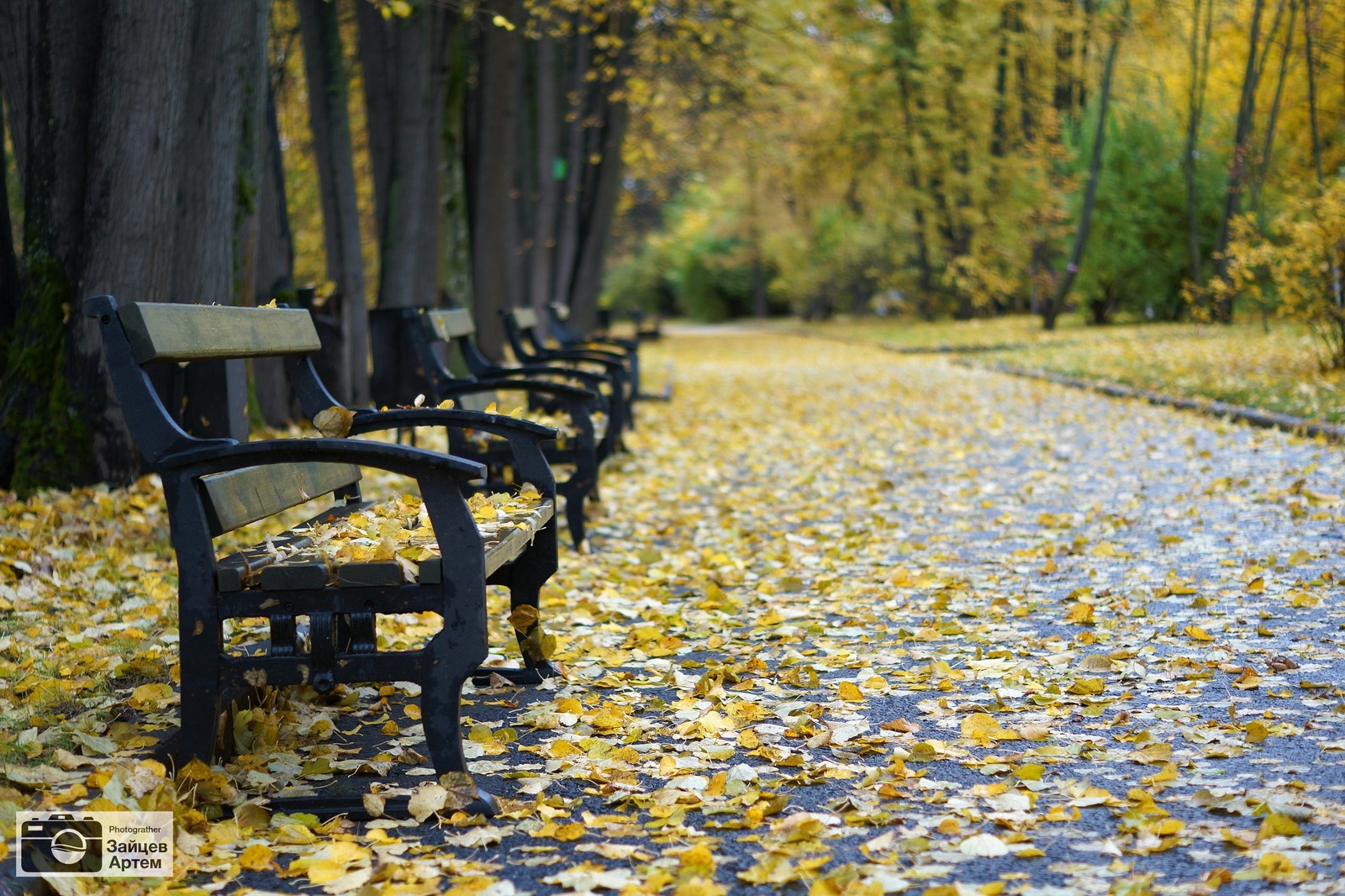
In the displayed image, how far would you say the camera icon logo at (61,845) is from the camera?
278 cm

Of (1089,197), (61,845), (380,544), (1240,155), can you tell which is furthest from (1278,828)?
(1089,197)

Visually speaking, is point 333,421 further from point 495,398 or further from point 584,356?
point 584,356

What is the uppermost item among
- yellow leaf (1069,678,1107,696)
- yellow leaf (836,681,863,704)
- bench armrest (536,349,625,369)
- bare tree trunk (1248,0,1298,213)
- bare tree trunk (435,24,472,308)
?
bare tree trunk (1248,0,1298,213)

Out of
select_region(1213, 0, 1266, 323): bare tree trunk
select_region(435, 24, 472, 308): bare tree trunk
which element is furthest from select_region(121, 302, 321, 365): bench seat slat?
select_region(1213, 0, 1266, 323): bare tree trunk

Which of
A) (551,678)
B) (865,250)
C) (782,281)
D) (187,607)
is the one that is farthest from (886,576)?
(782,281)

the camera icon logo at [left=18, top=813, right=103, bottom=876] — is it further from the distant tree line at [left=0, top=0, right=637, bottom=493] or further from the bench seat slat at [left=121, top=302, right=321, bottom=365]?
Answer: the distant tree line at [left=0, top=0, right=637, bottom=493]

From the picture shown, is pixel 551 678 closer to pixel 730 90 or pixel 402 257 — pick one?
pixel 402 257

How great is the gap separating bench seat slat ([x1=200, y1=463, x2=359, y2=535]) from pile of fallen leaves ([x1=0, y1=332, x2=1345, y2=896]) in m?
0.57

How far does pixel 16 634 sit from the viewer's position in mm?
4543

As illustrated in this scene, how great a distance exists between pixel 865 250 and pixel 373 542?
131 feet

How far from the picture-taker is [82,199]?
6.87 meters

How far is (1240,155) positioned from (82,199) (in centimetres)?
1822

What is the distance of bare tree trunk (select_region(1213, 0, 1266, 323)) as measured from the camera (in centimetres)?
2077

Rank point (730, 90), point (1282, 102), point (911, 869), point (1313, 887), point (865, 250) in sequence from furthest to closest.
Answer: point (865, 250) → point (1282, 102) → point (730, 90) → point (911, 869) → point (1313, 887)
